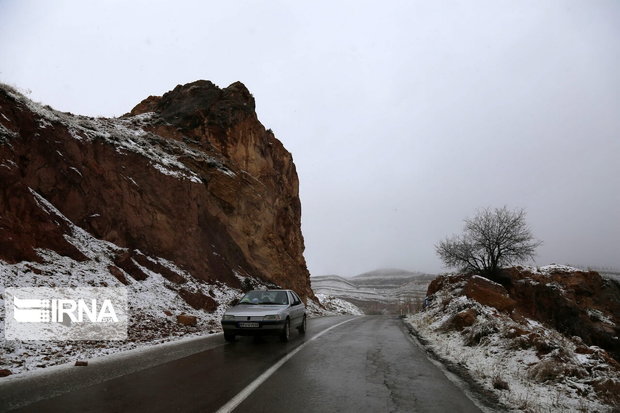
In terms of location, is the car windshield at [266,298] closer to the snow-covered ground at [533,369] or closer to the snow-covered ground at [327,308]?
the snow-covered ground at [533,369]

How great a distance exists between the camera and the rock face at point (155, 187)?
559 inches

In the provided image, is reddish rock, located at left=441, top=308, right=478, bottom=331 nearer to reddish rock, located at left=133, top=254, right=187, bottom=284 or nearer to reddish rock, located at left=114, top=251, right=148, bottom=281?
reddish rock, located at left=133, top=254, right=187, bottom=284

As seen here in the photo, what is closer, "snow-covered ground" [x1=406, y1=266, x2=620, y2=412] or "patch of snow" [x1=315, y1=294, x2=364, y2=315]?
"snow-covered ground" [x1=406, y1=266, x2=620, y2=412]

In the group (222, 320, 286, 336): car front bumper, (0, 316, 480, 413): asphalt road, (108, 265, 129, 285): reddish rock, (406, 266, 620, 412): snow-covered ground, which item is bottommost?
(406, 266, 620, 412): snow-covered ground

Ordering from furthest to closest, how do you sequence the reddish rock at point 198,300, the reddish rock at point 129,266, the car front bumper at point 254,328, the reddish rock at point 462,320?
1. the reddish rock at point 198,300
2. the reddish rock at point 129,266
3. the reddish rock at point 462,320
4. the car front bumper at point 254,328

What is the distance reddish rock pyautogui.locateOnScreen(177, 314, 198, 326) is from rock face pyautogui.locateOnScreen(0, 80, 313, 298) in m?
2.11

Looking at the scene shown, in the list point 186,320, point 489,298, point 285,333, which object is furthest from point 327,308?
point 285,333

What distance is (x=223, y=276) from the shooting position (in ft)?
71.9

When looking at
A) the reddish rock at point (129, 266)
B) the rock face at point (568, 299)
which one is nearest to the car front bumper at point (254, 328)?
the reddish rock at point (129, 266)

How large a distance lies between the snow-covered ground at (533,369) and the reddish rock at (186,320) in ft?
27.0

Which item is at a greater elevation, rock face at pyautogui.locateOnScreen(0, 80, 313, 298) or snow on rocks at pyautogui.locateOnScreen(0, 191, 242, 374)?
rock face at pyautogui.locateOnScreen(0, 80, 313, 298)

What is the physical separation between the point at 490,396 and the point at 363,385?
1.90 meters

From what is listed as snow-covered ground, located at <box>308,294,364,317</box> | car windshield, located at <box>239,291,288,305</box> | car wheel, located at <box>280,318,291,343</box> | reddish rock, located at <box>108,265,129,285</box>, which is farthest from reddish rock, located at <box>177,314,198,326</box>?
snow-covered ground, located at <box>308,294,364,317</box>

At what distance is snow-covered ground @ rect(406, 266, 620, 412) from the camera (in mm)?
5746
